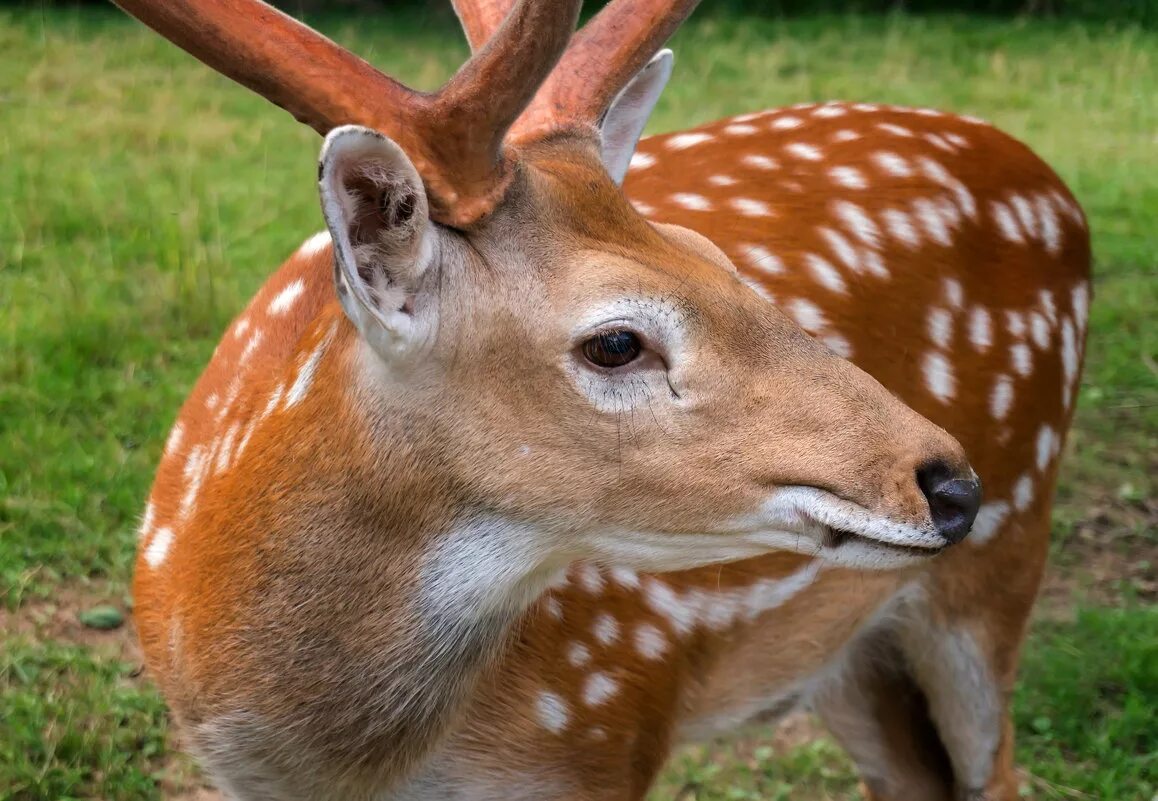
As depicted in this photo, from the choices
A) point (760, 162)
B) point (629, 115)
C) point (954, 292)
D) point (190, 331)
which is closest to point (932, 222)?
point (954, 292)

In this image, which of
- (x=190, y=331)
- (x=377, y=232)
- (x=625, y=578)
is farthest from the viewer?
(x=190, y=331)

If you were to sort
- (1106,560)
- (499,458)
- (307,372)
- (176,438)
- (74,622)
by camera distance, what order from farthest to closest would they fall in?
(1106,560), (74,622), (176,438), (307,372), (499,458)

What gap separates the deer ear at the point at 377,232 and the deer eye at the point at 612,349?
26cm

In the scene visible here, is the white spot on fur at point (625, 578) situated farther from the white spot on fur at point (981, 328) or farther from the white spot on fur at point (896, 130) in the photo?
the white spot on fur at point (896, 130)

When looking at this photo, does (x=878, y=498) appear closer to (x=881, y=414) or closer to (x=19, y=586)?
(x=881, y=414)

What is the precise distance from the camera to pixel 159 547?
271 centimetres

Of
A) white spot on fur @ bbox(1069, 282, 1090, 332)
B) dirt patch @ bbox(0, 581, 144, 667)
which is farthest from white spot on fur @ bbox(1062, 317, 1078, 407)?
dirt patch @ bbox(0, 581, 144, 667)

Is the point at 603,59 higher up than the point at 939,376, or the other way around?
the point at 603,59

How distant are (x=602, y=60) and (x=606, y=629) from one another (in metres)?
1.03

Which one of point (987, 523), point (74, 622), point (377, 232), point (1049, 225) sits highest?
point (377, 232)

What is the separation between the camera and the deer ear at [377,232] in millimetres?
2006

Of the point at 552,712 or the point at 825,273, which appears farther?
the point at 825,273

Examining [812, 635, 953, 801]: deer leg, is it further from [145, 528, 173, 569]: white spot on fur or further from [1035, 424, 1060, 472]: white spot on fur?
[145, 528, 173, 569]: white spot on fur

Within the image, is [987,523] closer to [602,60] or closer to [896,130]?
[896,130]
